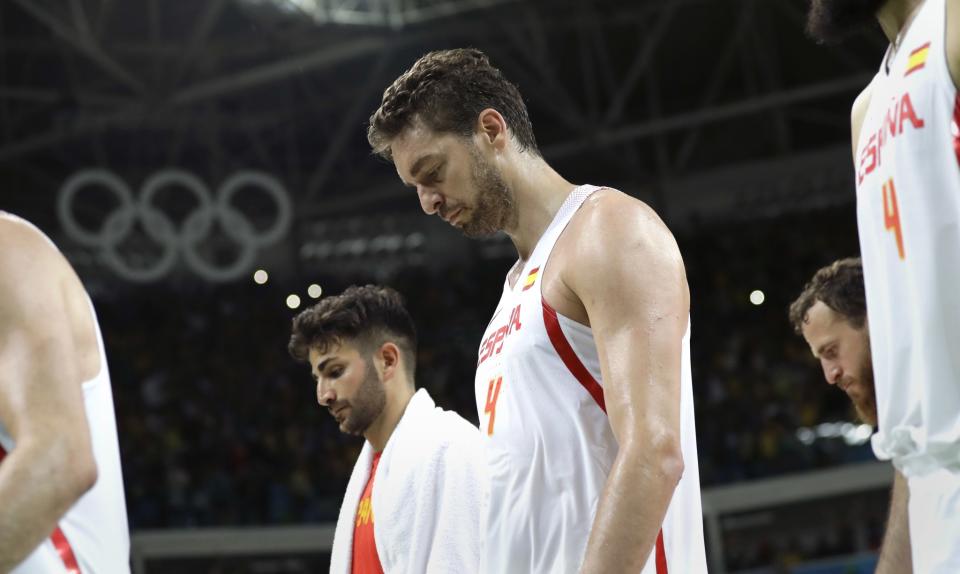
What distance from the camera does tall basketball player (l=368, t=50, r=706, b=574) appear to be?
7.06 ft

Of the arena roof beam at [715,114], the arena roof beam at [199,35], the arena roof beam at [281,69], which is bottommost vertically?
the arena roof beam at [715,114]

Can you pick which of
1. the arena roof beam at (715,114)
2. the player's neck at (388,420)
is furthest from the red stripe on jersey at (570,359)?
the arena roof beam at (715,114)

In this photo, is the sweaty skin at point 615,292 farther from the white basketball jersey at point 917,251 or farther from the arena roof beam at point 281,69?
the arena roof beam at point 281,69

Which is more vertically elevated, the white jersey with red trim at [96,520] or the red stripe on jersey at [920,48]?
the red stripe on jersey at [920,48]

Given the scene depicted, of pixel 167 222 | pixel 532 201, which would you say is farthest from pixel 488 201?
pixel 167 222

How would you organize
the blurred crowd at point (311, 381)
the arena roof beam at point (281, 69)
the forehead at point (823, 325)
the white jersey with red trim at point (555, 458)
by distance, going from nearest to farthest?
the white jersey with red trim at point (555, 458), the forehead at point (823, 325), the blurred crowd at point (311, 381), the arena roof beam at point (281, 69)

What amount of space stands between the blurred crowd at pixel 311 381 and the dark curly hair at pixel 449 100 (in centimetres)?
1091

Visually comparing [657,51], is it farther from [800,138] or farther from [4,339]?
[4,339]

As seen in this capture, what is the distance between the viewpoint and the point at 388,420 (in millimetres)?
4305

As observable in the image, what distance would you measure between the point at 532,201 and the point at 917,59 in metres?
1.00

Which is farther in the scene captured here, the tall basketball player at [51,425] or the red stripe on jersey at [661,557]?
the red stripe on jersey at [661,557]

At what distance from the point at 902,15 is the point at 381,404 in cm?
272

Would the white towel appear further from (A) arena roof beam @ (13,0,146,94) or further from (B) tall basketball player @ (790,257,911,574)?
(A) arena roof beam @ (13,0,146,94)

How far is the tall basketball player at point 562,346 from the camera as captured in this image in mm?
2152
